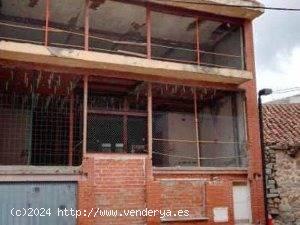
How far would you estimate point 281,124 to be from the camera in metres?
17.5

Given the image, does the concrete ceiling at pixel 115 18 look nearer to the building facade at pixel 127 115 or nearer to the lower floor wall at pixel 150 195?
the building facade at pixel 127 115

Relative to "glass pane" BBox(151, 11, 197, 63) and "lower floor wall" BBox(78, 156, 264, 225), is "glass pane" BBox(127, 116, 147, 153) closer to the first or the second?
"lower floor wall" BBox(78, 156, 264, 225)

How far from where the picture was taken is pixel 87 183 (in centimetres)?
1229

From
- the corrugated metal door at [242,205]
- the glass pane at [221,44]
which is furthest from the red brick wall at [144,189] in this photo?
the glass pane at [221,44]

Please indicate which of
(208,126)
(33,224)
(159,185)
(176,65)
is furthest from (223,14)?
(33,224)

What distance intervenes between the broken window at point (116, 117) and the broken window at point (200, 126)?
73 centimetres

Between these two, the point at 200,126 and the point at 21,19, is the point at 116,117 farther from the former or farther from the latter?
the point at 21,19

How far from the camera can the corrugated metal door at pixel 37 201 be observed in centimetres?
1148

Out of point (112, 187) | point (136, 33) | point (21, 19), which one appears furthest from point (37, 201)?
point (136, 33)

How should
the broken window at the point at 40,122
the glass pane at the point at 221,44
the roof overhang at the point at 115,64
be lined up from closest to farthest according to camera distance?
the roof overhang at the point at 115,64, the broken window at the point at 40,122, the glass pane at the point at 221,44

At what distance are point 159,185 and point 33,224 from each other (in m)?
3.73

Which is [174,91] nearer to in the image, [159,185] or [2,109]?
[159,185]

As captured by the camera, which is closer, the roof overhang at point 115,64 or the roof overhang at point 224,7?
the roof overhang at point 115,64

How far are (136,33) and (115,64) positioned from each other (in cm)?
401
